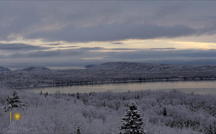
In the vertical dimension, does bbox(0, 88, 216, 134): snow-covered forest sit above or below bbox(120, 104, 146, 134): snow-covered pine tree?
below

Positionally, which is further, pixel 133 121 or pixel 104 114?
pixel 104 114

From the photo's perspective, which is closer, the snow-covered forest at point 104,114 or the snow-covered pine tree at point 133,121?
the snow-covered pine tree at point 133,121

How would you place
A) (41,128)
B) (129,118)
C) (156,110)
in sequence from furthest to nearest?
(156,110) < (41,128) < (129,118)

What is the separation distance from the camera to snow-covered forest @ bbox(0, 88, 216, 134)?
18969mm

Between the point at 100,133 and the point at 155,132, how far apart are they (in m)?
6.11

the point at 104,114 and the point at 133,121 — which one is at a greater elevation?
the point at 133,121

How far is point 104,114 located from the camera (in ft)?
131

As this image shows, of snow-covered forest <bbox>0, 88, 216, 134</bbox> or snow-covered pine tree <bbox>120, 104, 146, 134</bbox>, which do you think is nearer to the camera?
snow-covered pine tree <bbox>120, 104, 146, 134</bbox>

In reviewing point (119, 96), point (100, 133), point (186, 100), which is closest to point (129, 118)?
point (100, 133)

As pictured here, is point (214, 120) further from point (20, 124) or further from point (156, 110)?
point (20, 124)

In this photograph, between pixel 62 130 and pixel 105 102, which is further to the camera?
pixel 105 102

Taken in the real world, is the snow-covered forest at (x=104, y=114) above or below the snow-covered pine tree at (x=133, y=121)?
below

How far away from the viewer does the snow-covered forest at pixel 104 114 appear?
1897cm

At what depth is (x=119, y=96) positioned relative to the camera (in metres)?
97.1
